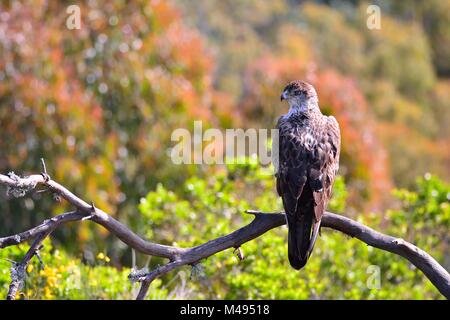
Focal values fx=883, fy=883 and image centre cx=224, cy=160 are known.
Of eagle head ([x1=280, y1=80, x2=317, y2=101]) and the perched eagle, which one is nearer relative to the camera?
the perched eagle

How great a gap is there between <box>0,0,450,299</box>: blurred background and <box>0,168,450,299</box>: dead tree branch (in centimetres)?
22

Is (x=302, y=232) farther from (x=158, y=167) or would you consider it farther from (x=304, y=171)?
(x=158, y=167)

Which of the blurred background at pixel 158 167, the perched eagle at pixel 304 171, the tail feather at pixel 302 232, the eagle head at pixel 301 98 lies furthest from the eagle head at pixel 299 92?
the blurred background at pixel 158 167

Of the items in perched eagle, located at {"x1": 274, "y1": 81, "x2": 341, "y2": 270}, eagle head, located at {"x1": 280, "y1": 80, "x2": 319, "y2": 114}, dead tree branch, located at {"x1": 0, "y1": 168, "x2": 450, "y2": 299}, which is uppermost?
eagle head, located at {"x1": 280, "y1": 80, "x2": 319, "y2": 114}

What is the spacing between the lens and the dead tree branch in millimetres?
4691

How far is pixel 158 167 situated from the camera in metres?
10.9

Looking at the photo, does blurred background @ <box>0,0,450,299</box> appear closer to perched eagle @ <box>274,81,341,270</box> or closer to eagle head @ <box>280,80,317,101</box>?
perched eagle @ <box>274,81,341,270</box>

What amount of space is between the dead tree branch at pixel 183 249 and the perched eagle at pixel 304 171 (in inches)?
3.8

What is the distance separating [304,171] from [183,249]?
91 centimetres

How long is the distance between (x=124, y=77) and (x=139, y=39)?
818 mm

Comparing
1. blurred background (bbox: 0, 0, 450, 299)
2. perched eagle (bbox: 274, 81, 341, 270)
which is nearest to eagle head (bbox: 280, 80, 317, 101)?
perched eagle (bbox: 274, 81, 341, 270)

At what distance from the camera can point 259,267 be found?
691 centimetres

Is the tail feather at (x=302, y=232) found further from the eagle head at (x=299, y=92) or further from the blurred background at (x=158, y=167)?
the eagle head at (x=299, y=92)

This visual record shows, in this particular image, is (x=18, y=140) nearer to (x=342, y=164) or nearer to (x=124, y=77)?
(x=124, y=77)
